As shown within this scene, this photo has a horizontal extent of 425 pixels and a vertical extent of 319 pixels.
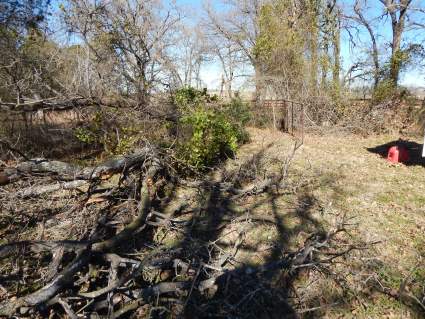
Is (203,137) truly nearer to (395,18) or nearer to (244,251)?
(244,251)

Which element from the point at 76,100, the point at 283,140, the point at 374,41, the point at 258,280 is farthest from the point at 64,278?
the point at 374,41

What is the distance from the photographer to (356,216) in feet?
16.0

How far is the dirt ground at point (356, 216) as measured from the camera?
3.55m

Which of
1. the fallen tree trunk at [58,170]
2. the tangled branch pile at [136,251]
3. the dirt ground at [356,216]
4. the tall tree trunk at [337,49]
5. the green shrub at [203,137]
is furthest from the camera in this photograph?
the tall tree trunk at [337,49]

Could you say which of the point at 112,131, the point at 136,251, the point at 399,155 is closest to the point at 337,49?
the point at 399,155

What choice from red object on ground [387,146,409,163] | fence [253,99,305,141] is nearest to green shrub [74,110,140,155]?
red object on ground [387,146,409,163]

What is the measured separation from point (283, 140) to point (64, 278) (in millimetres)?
9675

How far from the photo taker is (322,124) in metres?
13.4

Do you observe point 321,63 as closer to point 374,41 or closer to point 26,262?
point 374,41

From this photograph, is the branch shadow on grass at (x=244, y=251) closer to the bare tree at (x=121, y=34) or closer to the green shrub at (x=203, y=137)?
the green shrub at (x=203, y=137)

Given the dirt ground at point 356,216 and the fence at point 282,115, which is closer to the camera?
the dirt ground at point 356,216

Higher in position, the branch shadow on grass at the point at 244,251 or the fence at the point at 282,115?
the fence at the point at 282,115

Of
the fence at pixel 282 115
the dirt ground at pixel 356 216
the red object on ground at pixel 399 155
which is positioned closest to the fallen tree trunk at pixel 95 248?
the dirt ground at pixel 356 216

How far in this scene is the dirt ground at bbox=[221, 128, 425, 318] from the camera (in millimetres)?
3551
